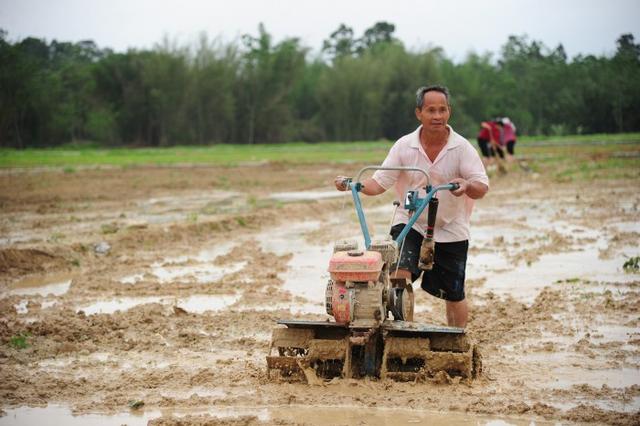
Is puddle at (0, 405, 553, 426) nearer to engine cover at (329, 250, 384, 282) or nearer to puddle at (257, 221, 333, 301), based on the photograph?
engine cover at (329, 250, 384, 282)

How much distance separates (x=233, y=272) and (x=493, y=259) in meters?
3.26

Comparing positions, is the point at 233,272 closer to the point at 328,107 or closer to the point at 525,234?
→ the point at 525,234

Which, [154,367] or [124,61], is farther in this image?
[124,61]

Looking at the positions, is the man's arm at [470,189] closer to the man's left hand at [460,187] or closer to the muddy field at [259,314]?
the man's left hand at [460,187]

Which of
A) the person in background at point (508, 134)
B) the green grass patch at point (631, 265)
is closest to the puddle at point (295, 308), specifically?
the green grass patch at point (631, 265)

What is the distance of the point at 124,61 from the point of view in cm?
5756

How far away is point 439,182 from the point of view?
5887 millimetres

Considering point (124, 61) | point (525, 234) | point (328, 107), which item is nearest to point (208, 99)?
point (124, 61)

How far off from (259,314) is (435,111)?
9.47ft

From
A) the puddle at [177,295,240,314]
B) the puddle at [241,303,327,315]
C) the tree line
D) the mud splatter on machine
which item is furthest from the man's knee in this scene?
the tree line

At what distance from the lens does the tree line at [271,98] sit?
54625mm

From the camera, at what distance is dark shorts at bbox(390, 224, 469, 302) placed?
19.6ft

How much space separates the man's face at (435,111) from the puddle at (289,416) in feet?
6.37

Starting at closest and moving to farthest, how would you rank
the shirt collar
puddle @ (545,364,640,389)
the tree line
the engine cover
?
the engine cover, puddle @ (545,364,640,389), the shirt collar, the tree line
